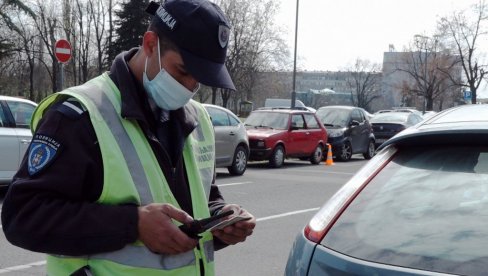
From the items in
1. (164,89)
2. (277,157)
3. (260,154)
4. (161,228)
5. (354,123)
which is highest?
(164,89)

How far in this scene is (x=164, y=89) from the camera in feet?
7.14

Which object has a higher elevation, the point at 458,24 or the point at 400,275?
the point at 458,24

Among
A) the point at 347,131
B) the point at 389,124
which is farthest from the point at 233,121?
the point at 389,124

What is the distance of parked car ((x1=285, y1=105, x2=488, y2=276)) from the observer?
2.06m

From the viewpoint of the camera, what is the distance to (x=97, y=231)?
1890 millimetres

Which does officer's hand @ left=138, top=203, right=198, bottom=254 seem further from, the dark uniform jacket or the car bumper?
the car bumper

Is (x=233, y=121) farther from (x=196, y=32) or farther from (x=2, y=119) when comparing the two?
(x=196, y=32)

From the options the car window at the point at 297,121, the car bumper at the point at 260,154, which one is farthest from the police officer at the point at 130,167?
the car window at the point at 297,121

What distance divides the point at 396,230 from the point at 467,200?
267mm

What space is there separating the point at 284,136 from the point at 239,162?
260cm

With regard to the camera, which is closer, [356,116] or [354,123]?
[354,123]

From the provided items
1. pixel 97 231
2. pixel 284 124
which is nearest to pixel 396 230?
pixel 97 231

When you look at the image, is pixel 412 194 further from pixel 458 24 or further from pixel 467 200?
pixel 458 24

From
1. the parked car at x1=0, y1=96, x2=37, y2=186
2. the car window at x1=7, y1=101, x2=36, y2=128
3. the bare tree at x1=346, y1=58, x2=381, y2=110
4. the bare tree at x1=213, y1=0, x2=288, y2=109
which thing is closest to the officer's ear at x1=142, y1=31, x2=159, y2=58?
the parked car at x1=0, y1=96, x2=37, y2=186
